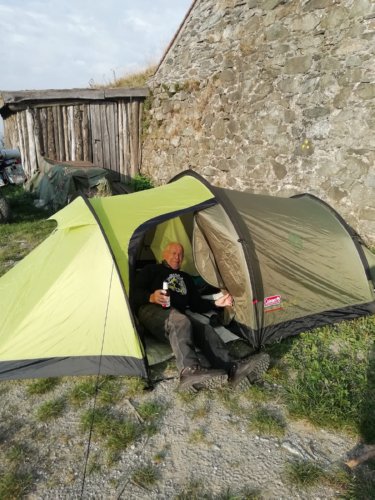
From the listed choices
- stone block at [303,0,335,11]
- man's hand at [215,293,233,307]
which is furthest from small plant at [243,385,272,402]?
stone block at [303,0,335,11]

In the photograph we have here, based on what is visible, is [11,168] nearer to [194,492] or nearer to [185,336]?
[185,336]

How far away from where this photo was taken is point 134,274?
12.4 ft

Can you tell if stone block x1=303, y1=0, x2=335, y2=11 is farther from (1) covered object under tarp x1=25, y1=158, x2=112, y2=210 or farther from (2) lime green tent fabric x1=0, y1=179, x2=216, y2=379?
(1) covered object under tarp x1=25, y1=158, x2=112, y2=210

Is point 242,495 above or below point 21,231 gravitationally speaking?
above

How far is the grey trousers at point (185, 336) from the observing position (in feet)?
10.7

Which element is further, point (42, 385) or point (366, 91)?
point (366, 91)

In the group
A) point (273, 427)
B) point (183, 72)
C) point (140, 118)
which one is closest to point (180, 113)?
point (183, 72)

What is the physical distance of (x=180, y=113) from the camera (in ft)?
31.7

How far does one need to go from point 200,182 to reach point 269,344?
1834 mm

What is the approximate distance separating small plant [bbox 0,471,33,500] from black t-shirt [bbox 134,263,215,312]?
1752 mm

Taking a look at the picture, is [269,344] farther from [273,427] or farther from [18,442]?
[18,442]

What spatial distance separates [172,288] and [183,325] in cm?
60

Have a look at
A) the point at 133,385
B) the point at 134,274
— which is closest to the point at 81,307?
the point at 134,274

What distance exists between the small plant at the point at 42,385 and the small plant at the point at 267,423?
1.73 meters
